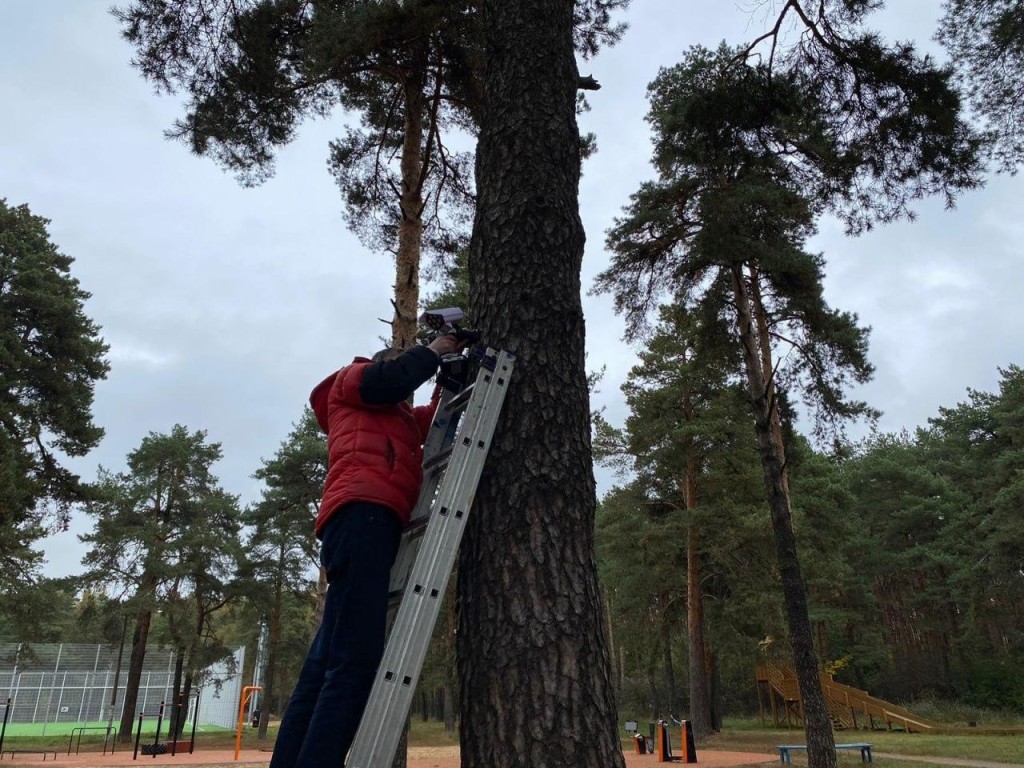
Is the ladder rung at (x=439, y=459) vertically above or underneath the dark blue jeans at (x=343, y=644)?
above

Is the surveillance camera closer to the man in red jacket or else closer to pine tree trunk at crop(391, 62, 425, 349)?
the man in red jacket

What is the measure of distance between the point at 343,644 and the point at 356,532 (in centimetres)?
34

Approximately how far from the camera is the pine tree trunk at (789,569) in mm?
8266

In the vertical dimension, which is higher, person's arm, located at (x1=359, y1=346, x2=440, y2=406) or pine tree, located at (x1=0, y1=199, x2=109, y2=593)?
pine tree, located at (x1=0, y1=199, x2=109, y2=593)

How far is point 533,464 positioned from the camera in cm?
225

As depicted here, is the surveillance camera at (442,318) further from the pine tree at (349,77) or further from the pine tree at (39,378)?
the pine tree at (39,378)

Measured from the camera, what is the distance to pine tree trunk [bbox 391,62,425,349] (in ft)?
22.9

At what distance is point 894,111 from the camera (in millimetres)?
6141

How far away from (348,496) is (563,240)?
1289 mm

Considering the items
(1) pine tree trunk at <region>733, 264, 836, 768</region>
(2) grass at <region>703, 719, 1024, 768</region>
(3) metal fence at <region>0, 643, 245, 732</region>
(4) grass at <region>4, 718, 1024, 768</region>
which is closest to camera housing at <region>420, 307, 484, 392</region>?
(1) pine tree trunk at <region>733, 264, 836, 768</region>

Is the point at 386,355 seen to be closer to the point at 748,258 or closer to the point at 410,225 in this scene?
the point at 410,225

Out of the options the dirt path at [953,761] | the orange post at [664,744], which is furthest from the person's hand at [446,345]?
the dirt path at [953,761]

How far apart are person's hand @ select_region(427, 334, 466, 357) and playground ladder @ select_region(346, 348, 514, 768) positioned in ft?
0.61

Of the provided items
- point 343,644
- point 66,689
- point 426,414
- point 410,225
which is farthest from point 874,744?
point 66,689
